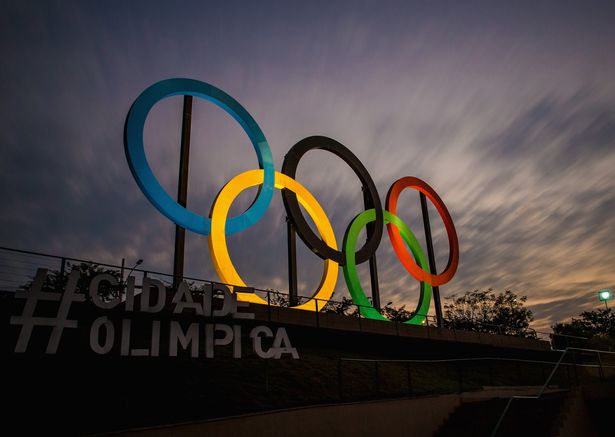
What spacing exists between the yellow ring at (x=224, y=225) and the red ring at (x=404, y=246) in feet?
17.2

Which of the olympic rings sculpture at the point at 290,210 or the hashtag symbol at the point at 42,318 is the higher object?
the olympic rings sculpture at the point at 290,210

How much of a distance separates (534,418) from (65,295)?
505 inches

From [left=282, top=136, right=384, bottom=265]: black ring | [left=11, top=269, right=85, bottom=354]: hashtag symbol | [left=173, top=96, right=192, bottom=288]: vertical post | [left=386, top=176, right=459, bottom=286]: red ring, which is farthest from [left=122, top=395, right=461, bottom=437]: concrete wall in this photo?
[left=386, top=176, right=459, bottom=286]: red ring

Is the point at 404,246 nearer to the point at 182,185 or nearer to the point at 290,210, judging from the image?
the point at 290,210

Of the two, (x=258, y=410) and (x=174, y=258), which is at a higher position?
(x=174, y=258)

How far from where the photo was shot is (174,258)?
17547 mm

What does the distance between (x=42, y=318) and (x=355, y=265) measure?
1470cm

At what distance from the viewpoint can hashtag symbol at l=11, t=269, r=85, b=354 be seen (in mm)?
10342

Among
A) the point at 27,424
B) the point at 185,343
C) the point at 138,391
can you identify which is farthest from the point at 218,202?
the point at 27,424

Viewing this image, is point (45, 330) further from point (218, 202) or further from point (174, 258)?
point (218, 202)

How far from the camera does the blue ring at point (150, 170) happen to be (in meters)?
16.0

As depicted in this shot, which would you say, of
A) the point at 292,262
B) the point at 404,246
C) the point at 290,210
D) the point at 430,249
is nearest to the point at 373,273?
the point at 404,246

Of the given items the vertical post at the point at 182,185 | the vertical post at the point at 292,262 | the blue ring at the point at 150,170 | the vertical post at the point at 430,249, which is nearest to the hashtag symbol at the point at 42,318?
the vertical post at the point at 182,185

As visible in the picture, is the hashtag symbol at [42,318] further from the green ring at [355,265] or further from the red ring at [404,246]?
the red ring at [404,246]
